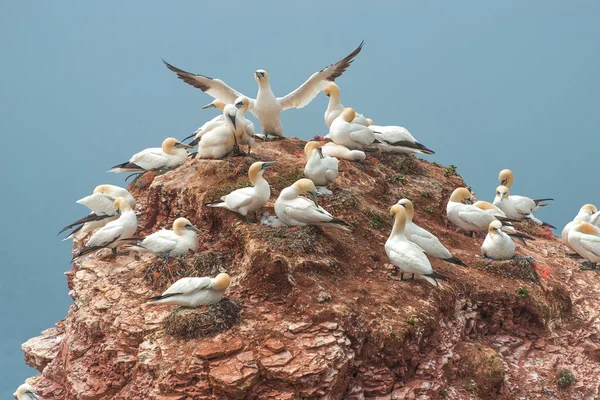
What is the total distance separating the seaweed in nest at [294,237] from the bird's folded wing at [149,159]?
5467 millimetres

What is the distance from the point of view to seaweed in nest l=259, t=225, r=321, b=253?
1320 cm

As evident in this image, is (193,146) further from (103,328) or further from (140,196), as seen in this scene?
(103,328)

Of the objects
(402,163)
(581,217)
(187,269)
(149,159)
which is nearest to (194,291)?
(187,269)

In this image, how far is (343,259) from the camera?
13859mm

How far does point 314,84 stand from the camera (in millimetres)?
20250

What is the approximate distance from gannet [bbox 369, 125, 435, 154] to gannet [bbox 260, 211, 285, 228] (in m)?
5.17

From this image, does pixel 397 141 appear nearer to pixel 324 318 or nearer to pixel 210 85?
pixel 210 85

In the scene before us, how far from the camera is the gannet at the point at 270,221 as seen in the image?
14141 mm

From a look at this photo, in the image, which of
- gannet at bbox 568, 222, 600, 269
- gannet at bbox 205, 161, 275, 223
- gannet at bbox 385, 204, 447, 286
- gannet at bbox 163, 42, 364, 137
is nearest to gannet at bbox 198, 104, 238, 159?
gannet at bbox 205, 161, 275, 223

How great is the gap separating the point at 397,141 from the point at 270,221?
19.1 feet

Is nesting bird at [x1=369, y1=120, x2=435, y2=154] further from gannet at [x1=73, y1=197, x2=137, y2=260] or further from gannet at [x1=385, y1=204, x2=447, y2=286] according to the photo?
gannet at [x1=73, y1=197, x2=137, y2=260]

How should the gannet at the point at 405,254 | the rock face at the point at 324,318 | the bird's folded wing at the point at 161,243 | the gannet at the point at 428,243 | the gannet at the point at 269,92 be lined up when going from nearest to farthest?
the rock face at the point at 324,318 < the gannet at the point at 405,254 < the bird's folded wing at the point at 161,243 < the gannet at the point at 428,243 < the gannet at the point at 269,92

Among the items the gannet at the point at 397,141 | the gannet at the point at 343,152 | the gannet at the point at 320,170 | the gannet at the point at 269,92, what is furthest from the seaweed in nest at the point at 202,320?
the gannet at the point at 269,92

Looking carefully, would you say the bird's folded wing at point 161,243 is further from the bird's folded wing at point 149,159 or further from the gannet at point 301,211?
the bird's folded wing at point 149,159
